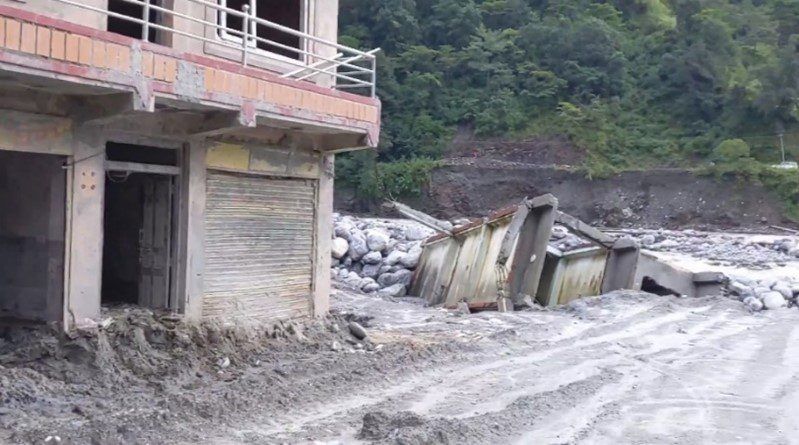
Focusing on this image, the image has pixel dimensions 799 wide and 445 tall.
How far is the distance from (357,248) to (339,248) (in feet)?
1.52

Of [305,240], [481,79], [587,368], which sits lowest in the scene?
[587,368]

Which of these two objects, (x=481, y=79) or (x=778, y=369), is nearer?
(x=778, y=369)

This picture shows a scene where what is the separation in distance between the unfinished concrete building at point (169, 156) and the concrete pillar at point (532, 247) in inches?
219

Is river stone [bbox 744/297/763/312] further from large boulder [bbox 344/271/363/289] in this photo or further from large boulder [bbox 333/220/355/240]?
large boulder [bbox 333/220/355/240]

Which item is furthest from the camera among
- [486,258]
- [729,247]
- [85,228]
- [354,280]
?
[729,247]

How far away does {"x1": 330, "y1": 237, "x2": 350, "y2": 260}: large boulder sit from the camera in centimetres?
2072

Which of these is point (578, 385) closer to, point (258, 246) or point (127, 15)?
point (258, 246)

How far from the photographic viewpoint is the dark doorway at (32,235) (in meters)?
8.33

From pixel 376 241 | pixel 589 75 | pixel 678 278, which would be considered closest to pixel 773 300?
pixel 678 278

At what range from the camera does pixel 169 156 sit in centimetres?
988

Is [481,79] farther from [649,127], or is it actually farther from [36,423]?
[36,423]

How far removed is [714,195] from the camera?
130 ft

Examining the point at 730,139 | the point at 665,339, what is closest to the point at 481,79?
the point at 730,139

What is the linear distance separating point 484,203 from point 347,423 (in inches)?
1376
